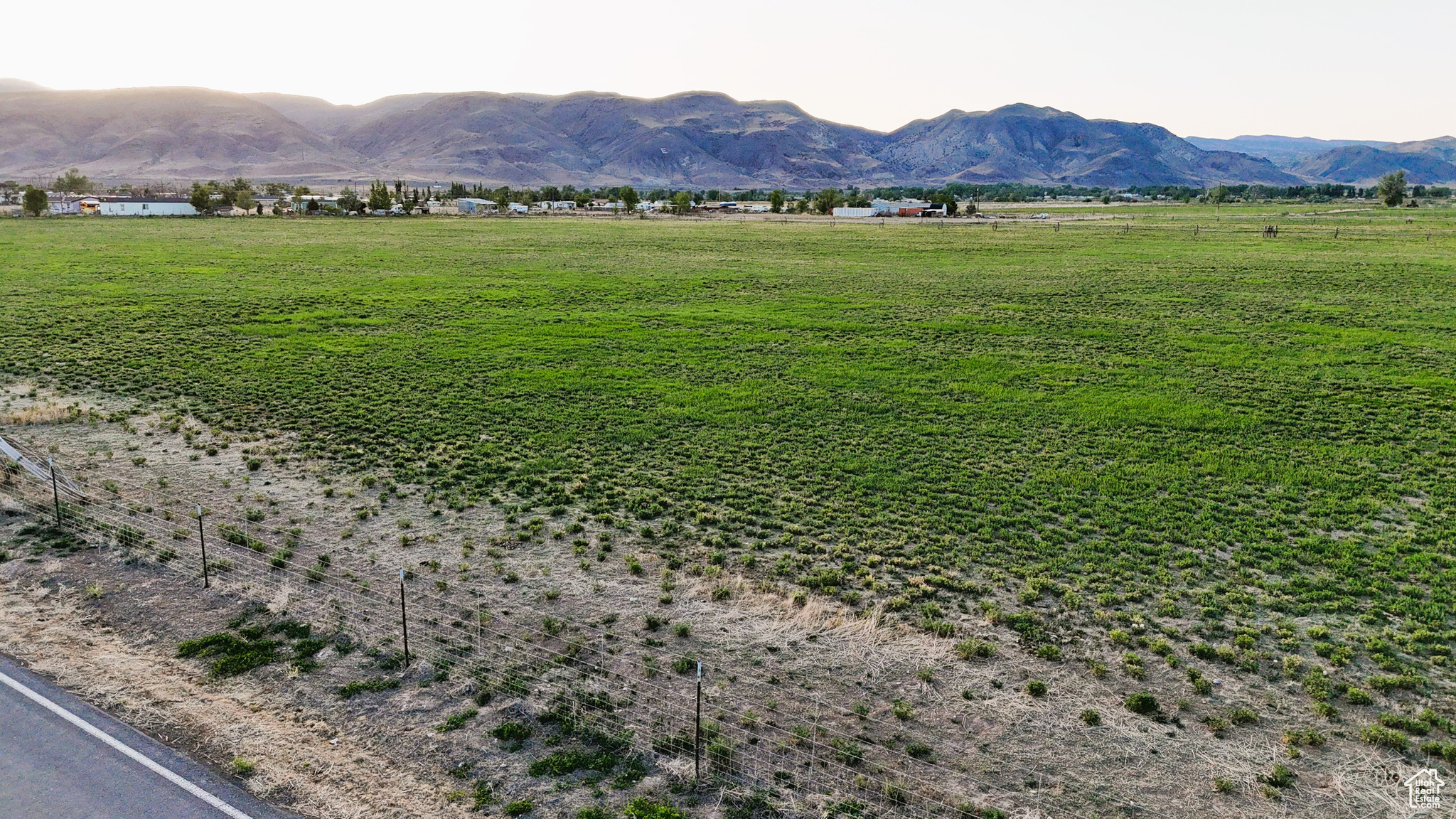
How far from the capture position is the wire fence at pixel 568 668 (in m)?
10.7

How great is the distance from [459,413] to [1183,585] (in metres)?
20.6

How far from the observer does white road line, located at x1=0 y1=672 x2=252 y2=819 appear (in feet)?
33.5

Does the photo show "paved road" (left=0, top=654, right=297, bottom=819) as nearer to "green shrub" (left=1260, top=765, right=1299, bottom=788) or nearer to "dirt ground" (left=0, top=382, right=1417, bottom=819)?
"dirt ground" (left=0, top=382, right=1417, bottom=819)

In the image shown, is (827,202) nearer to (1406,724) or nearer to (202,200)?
(202,200)

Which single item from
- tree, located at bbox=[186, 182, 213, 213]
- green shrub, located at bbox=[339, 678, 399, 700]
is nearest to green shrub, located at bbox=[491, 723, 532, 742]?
green shrub, located at bbox=[339, 678, 399, 700]

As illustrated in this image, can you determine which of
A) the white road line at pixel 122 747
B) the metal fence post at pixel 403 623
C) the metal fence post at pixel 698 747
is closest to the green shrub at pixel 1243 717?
the metal fence post at pixel 698 747

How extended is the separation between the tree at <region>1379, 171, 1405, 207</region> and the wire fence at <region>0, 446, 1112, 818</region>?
703ft

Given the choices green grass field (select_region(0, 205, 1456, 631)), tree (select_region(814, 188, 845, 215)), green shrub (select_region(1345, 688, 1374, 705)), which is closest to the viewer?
green shrub (select_region(1345, 688, 1374, 705))

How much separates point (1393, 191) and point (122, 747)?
8843 inches

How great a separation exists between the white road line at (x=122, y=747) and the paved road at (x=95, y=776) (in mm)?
11

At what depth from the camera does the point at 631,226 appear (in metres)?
121

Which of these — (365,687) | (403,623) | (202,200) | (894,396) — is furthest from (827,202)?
(365,687)

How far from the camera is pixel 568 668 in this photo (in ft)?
42.8

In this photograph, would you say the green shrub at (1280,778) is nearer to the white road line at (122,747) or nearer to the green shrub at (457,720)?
the green shrub at (457,720)
